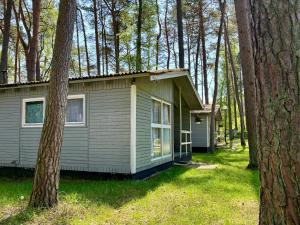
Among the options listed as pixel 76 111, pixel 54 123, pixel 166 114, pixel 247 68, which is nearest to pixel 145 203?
pixel 54 123

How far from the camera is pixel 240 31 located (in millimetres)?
10391

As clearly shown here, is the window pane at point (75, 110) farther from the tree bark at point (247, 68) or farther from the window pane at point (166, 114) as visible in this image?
the tree bark at point (247, 68)

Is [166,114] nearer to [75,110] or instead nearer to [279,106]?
[75,110]

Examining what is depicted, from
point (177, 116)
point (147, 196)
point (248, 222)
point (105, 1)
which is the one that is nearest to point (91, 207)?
point (147, 196)

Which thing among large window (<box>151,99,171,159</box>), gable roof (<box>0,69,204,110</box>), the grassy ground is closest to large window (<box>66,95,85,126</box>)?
gable roof (<box>0,69,204,110</box>)

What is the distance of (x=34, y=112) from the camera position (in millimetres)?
9383

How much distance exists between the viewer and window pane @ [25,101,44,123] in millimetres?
9195

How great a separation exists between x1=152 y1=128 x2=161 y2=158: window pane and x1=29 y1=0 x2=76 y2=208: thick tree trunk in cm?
475

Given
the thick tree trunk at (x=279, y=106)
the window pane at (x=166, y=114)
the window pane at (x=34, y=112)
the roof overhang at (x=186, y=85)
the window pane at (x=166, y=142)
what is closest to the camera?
the thick tree trunk at (x=279, y=106)

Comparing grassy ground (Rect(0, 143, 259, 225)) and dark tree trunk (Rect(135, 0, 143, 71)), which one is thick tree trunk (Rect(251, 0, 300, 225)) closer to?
grassy ground (Rect(0, 143, 259, 225))

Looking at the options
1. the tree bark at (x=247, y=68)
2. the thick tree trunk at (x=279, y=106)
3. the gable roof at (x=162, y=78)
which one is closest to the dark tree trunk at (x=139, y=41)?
the gable roof at (x=162, y=78)

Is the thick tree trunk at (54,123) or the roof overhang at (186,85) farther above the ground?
the roof overhang at (186,85)

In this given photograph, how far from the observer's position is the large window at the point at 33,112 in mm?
9180

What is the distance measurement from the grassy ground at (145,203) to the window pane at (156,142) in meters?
1.55
